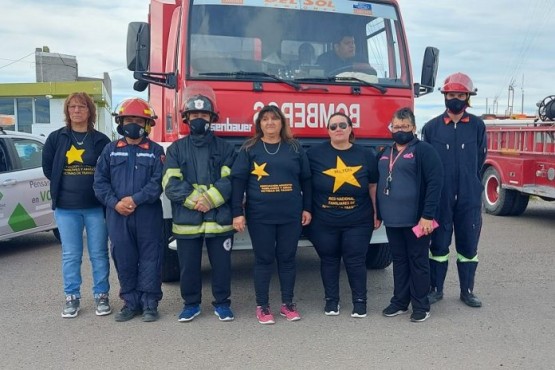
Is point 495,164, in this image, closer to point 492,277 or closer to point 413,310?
point 492,277

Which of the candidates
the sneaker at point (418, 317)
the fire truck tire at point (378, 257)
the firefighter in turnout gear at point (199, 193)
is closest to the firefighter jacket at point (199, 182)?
the firefighter in turnout gear at point (199, 193)

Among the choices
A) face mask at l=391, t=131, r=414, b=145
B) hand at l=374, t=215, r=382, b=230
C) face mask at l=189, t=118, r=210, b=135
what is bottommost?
hand at l=374, t=215, r=382, b=230

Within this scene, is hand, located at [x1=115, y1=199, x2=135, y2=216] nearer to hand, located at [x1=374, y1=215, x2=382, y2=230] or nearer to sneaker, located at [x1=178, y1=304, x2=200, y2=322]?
sneaker, located at [x1=178, y1=304, x2=200, y2=322]

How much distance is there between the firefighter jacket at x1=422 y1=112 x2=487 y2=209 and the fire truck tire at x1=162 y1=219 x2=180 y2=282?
244 centimetres

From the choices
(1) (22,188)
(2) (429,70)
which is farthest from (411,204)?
(1) (22,188)

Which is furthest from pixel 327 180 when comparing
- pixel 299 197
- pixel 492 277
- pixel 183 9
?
pixel 492 277

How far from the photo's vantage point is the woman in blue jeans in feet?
15.8

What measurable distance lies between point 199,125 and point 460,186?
226 cm

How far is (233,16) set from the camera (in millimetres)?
5246

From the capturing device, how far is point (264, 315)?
473 centimetres

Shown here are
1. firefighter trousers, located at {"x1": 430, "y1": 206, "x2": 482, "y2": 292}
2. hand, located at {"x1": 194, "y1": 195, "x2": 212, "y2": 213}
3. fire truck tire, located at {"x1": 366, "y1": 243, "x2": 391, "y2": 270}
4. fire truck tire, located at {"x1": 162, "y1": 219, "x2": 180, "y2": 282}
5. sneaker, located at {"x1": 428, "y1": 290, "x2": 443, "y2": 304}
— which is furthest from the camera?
fire truck tire, located at {"x1": 366, "y1": 243, "x2": 391, "y2": 270}

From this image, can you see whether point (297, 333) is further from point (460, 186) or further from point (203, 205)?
point (460, 186)

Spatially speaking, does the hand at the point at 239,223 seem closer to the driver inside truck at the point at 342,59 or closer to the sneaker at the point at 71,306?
the sneaker at the point at 71,306

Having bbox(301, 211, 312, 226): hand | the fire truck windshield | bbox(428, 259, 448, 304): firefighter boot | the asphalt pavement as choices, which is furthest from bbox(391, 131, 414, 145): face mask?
the asphalt pavement
